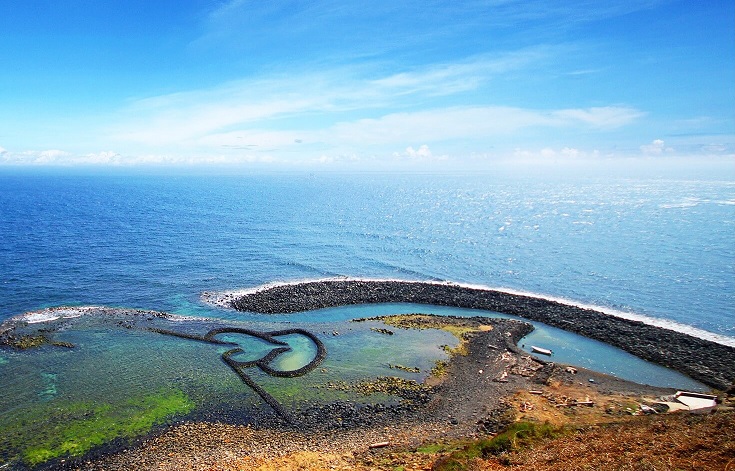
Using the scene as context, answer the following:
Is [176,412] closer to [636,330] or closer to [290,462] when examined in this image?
[290,462]

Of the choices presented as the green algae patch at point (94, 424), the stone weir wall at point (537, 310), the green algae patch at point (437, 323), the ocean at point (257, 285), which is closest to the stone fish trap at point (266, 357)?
the ocean at point (257, 285)

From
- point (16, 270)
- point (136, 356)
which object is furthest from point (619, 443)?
point (16, 270)

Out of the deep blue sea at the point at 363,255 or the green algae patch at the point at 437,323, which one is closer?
the green algae patch at the point at 437,323

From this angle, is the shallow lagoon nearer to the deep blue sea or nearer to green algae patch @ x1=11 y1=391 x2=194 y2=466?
green algae patch @ x1=11 y1=391 x2=194 y2=466

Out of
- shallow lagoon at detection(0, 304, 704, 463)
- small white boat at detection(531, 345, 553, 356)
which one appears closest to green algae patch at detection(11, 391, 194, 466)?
shallow lagoon at detection(0, 304, 704, 463)

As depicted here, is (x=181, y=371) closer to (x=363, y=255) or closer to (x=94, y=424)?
(x=94, y=424)

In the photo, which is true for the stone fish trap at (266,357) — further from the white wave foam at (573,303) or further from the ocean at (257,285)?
the white wave foam at (573,303)

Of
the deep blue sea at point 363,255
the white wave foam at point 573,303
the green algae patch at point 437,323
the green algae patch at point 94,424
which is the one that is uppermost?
the deep blue sea at point 363,255
